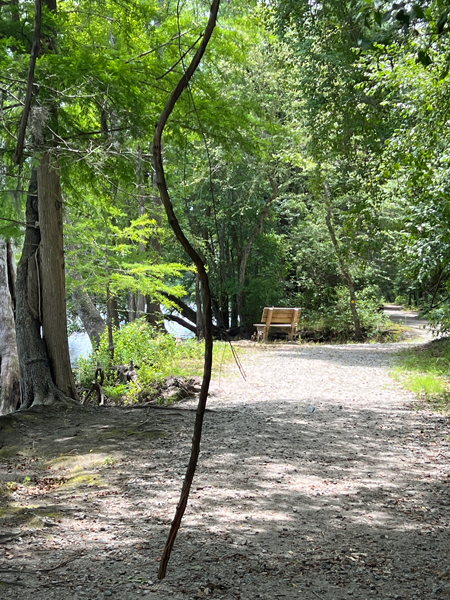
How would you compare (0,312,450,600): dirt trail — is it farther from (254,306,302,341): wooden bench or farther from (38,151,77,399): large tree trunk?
(254,306,302,341): wooden bench

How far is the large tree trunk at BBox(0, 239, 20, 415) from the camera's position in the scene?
35.7 ft

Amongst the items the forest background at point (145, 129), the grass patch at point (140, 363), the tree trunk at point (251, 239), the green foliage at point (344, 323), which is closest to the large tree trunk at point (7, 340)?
the forest background at point (145, 129)

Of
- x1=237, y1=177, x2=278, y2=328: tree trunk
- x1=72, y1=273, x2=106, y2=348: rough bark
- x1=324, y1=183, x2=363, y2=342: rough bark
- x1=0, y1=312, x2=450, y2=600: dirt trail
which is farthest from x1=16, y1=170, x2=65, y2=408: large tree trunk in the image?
x1=237, y1=177, x2=278, y2=328: tree trunk

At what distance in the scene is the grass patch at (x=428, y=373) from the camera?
28.0 ft

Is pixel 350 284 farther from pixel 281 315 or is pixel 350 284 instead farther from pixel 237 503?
pixel 237 503

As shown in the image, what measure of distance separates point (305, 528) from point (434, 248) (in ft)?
17.6

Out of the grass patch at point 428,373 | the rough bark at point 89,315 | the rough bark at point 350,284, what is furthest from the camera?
the rough bark at point 350,284

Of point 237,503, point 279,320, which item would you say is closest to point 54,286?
point 237,503

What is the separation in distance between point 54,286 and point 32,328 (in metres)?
0.64

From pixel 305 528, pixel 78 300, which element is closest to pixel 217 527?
pixel 305 528

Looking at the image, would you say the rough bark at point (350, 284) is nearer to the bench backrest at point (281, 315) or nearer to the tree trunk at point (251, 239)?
the bench backrest at point (281, 315)

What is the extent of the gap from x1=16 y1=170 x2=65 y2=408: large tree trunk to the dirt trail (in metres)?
0.65

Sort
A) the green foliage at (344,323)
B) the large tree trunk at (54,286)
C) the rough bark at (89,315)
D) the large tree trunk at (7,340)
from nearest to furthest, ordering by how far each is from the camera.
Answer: the large tree trunk at (54,286) < the large tree trunk at (7,340) < the rough bark at (89,315) < the green foliage at (344,323)

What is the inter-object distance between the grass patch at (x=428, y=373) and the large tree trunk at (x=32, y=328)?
5.26m
